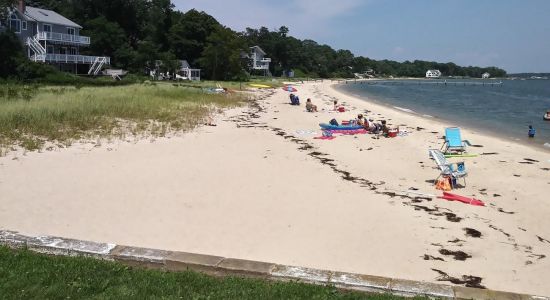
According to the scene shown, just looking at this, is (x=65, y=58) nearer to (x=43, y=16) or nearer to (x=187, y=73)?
(x=43, y=16)

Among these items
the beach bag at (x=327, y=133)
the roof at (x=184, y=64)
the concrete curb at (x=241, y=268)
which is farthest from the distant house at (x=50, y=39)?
the concrete curb at (x=241, y=268)

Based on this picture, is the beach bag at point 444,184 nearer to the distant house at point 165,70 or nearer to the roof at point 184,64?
the distant house at point 165,70

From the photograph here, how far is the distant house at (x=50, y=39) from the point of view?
50.1 meters

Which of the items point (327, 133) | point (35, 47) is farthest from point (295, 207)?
point (35, 47)

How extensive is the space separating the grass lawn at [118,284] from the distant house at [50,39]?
50726mm

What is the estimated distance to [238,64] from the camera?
2741 inches

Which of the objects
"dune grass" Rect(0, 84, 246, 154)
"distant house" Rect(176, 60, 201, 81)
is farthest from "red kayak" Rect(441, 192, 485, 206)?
"distant house" Rect(176, 60, 201, 81)

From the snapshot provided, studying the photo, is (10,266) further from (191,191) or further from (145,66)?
(145,66)

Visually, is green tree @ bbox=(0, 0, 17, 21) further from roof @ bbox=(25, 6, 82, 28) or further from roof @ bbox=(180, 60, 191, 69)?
roof @ bbox=(180, 60, 191, 69)

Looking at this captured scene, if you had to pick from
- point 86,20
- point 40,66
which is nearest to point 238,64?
point 86,20

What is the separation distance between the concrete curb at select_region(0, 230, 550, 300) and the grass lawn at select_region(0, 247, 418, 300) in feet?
0.62

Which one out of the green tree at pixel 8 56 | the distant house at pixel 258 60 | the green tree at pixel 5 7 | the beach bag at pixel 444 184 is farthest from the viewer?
the distant house at pixel 258 60

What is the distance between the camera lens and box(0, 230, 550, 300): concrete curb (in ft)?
15.4

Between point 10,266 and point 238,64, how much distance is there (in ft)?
218
